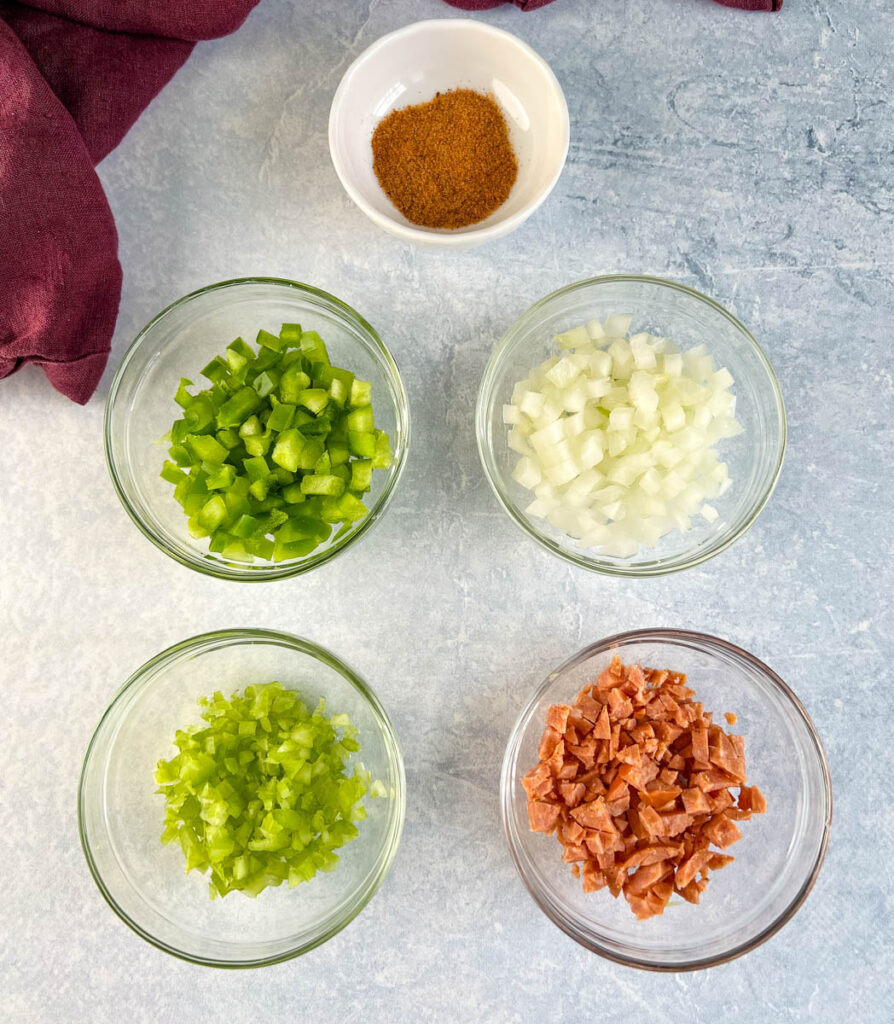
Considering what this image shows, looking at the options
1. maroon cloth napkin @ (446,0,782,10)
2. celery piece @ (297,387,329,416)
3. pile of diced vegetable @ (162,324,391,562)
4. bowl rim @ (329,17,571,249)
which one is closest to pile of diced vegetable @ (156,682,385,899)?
pile of diced vegetable @ (162,324,391,562)

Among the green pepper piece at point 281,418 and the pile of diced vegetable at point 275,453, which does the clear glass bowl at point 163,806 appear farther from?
the green pepper piece at point 281,418

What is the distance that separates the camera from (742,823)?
1.48m

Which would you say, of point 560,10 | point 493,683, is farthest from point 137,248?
point 493,683

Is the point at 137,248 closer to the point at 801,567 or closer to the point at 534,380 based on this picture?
the point at 534,380

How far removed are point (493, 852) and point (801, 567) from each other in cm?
82

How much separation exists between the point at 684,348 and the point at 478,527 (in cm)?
53

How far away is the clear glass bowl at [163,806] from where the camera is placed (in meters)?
1.42

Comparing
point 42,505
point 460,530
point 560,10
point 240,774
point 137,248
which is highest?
point 560,10

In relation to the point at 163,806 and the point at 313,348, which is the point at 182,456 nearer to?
the point at 313,348

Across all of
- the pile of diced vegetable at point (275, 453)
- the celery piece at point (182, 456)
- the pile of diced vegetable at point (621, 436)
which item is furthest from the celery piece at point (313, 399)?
the pile of diced vegetable at point (621, 436)

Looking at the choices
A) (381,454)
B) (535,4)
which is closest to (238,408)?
(381,454)

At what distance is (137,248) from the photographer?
1.53 metres

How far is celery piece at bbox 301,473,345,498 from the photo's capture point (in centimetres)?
126

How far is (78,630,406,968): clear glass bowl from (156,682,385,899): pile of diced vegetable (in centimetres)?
8
